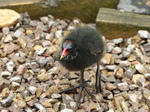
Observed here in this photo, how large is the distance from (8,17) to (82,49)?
72.1 inches

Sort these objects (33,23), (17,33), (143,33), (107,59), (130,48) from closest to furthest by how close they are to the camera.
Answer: (107,59)
(130,48)
(143,33)
(17,33)
(33,23)

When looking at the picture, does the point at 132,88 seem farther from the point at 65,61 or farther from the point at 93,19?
the point at 93,19

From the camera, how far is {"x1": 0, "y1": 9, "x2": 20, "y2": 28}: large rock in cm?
452

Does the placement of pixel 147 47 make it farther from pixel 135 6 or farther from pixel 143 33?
pixel 135 6

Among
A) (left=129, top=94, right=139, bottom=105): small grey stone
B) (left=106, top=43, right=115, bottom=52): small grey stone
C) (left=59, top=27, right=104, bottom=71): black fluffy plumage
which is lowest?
(left=106, top=43, right=115, bottom=52): small grey stone

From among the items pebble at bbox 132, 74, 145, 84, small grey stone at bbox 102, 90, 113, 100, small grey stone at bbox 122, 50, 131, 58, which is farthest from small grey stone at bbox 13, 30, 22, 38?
pebble at bbox 132, 74, 145, 84

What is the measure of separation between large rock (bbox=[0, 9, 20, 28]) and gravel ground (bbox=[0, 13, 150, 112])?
0.07 meters

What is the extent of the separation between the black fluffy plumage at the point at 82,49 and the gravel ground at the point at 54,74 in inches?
19.1

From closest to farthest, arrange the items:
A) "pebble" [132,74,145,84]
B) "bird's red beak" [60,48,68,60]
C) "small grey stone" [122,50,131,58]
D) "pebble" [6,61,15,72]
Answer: "bird's red beak" [60,48,68,60], "pebble" [132,74,145,84], "pebble" [6,61,15,72], "small grey stone" [122,50,131,58]

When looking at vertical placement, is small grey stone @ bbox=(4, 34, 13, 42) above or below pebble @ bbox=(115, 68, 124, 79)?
below

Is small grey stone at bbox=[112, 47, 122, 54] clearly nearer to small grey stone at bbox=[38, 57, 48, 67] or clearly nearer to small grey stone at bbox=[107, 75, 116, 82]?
small grey stone at bbox=[107, 75, 116, 82]

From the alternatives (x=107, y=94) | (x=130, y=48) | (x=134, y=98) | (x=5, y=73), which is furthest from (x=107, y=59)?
(x=5, y=73)

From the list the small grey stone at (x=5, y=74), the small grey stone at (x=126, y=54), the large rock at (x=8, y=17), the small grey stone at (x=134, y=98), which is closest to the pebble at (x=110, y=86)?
the small grey stone at (x=134, y=98)

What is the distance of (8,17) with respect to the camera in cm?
457
